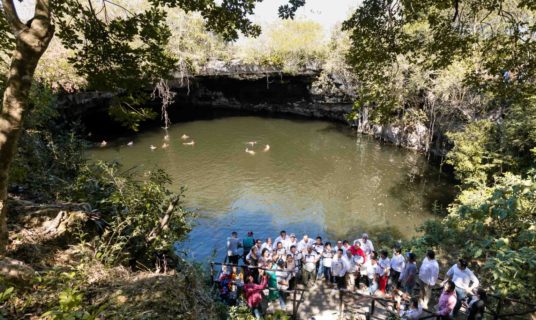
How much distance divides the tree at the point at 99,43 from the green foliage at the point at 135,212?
4.79 ft

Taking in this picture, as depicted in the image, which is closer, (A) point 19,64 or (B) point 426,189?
(A) point 19,64

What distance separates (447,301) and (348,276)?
121 inches

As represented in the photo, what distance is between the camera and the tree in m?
3.09

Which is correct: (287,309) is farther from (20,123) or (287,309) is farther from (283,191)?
(283,191)

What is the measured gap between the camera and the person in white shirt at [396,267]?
874cm

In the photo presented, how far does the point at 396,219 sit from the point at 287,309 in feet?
32.8

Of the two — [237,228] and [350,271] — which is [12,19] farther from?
[237,228]

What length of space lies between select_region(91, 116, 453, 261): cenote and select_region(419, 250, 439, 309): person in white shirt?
234 inches

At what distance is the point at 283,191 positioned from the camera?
764 inches

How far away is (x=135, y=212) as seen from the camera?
610 cm

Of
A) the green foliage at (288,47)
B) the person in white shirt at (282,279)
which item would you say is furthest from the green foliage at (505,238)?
the green foliage at (288,47)

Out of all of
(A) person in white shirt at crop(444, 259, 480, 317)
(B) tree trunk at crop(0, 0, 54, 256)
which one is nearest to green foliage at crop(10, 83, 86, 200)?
(B) tree trunk at crop(0, 0, 54, 256)

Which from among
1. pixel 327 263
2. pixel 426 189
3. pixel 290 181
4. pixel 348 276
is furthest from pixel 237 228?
pixel 426 189

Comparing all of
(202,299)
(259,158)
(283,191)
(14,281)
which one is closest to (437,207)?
(283,191)
